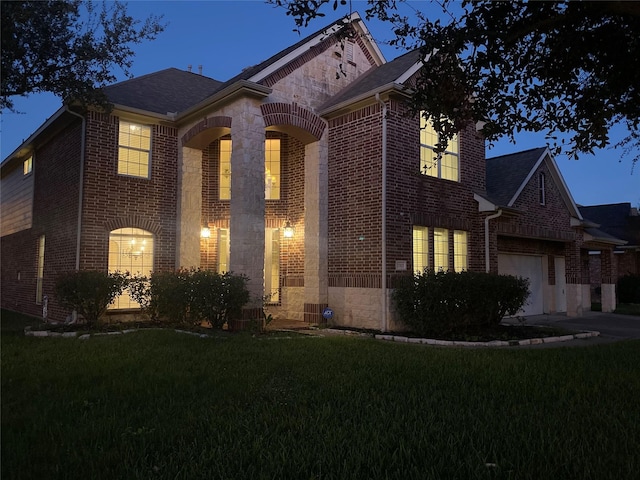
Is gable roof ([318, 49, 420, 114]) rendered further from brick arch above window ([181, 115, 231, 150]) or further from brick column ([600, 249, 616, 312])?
brick column ([600, 249, 616, 312])

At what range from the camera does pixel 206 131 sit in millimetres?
12500

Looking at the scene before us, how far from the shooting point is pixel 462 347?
29.4 ft

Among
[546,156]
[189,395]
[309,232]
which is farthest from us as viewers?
[546,156]

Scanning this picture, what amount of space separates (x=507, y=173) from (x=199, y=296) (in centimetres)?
1154

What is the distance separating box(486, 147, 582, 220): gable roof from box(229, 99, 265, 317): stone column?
6.93m

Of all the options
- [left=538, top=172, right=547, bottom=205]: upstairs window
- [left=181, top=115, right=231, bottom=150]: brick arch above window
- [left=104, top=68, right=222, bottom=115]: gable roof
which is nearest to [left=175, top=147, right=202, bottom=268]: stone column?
[left=181, top=115, right=231, bottom=150]: brick arch above window

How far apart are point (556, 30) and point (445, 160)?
7141 mm

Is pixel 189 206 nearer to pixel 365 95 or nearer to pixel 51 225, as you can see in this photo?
pixel 51 225

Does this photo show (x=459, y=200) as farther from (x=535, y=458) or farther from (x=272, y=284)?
(x=535, y=458)

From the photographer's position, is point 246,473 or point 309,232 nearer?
point 246,473

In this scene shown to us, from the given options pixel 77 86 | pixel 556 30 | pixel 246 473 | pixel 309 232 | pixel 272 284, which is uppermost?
pixel 77 86

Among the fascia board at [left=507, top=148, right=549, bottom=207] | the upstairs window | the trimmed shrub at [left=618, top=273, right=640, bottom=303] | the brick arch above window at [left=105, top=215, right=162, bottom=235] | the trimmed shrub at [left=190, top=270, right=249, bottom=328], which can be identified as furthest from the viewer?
the trimmed shrub at [left=618, top=273, right=640, bottom=303]

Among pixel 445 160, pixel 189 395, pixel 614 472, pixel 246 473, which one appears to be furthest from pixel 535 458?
pixel 445 160

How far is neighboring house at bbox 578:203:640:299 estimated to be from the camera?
26.4 m
